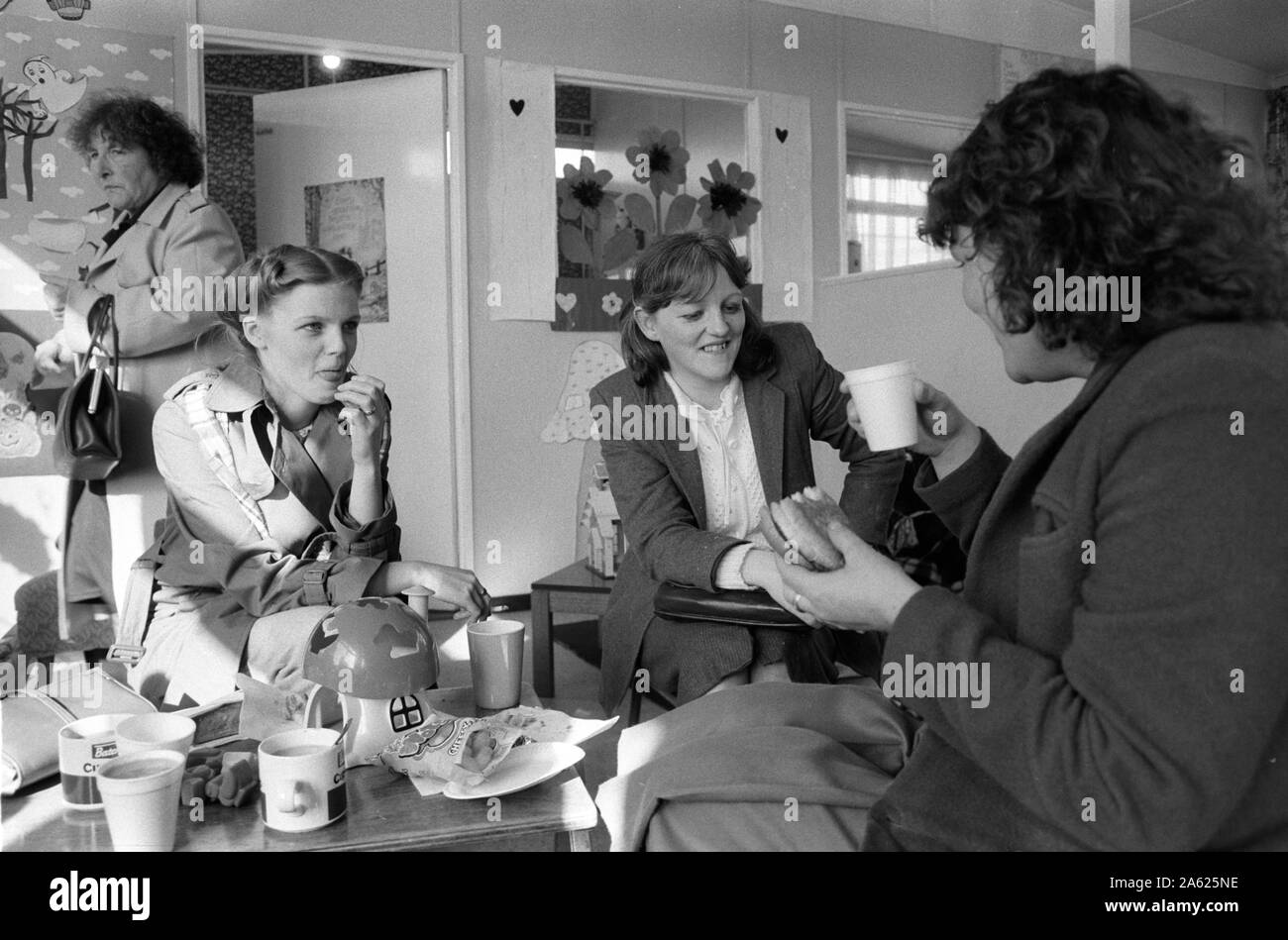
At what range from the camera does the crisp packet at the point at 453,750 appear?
103cm

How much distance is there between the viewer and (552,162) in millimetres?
3842

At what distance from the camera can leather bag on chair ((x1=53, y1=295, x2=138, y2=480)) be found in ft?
7.59

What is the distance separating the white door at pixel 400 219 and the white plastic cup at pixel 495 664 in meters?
2.49

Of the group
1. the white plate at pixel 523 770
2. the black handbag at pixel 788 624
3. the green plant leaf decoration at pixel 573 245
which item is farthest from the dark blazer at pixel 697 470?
the green plant leaf decoration at pixel 573 245

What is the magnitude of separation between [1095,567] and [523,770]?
0.63 metres

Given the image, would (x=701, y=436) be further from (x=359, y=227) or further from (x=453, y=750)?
(x=359, y=227)

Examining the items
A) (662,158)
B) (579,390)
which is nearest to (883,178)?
(662,158)

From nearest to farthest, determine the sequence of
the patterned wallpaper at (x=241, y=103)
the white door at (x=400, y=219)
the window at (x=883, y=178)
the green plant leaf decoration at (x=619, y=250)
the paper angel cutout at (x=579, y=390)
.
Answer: the white door at (x=400, y=219) → the paper angel cutout at (x=579, y=390) → the green plant leaf decoration at (x=619, y=250) → the window at (x=883, y=178) → the patterned wallpaper at (x=241, y=103)

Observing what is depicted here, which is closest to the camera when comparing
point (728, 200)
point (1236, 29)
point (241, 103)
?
point (1236, 29)

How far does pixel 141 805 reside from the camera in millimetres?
886

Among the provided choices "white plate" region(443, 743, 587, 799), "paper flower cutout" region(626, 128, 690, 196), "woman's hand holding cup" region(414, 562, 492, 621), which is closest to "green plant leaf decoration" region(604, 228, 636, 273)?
"paper flower cutout" region(626, 128, 690, 196)

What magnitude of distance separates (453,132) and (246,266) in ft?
6.84

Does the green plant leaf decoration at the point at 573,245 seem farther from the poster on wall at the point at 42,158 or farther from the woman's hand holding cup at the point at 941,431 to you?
the woman's hand holding cup at the point at 941,431

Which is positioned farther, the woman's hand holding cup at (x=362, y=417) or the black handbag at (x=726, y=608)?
the woman's hand holding cup at (x=362, y=417)
